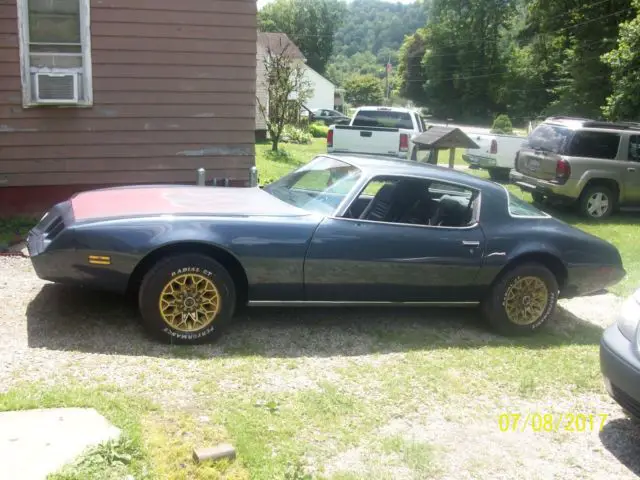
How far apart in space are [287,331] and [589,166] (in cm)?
826

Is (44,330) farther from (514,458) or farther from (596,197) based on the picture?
(596,197)

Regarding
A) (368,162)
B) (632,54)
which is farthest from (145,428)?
(632,54)

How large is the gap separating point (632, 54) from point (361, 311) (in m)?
14.6

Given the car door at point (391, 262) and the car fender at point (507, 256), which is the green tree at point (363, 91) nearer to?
the car fender at point (507, 256)

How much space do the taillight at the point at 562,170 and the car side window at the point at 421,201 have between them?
6550 millimetres

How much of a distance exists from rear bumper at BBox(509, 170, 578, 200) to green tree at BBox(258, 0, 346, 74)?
76.6 meters

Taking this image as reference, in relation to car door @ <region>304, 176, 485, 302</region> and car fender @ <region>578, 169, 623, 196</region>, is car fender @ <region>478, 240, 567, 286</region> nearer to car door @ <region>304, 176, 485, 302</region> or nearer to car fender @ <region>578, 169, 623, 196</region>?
car door @ <region>304, 176, 485, 302</region>

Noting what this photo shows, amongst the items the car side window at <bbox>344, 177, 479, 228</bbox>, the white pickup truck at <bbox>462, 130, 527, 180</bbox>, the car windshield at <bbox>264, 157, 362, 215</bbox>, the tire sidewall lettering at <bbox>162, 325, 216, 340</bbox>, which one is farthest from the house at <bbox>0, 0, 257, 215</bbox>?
the white pickup truck at <bbox>462, 130, 527, 180</bbox>

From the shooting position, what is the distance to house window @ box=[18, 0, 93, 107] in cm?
792

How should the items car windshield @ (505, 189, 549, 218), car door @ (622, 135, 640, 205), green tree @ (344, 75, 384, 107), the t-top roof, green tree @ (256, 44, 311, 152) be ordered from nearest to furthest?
car windshield @ (505, 189, 549, 218), the t-top roof, car door @ (622, 135, 640, 205), green tree @ (256, 44, 311, 152), green tree @ (344, 75, 384, 107)

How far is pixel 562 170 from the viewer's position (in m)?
11.5

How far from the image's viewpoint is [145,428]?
137 inches

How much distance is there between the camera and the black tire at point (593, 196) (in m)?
11.8

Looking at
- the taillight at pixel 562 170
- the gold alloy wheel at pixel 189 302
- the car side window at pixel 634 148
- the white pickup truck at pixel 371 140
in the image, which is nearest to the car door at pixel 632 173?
the car side window at pixel 634 148
